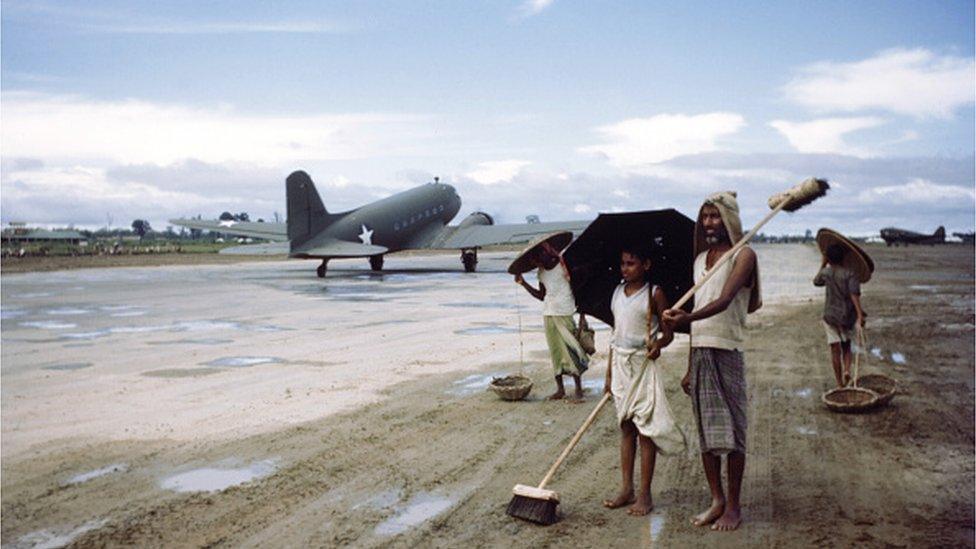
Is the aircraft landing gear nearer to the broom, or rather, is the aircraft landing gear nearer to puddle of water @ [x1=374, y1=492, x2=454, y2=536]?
puddle of water @ [x1=374, y1=492, x2=454, y2=536]

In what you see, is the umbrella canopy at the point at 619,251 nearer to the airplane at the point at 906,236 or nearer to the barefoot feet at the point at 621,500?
the barefoot feet at the point at 621,500

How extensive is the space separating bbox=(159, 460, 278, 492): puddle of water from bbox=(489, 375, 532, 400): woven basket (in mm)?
3301

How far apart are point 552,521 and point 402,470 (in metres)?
1.79

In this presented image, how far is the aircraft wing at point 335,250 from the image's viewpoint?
112 ft

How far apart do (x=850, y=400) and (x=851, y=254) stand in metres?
1.77

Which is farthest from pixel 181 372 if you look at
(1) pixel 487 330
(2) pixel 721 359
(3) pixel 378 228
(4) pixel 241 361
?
(3) pixel 378 228

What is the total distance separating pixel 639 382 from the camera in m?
5.89

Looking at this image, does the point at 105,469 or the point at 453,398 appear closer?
the point at 105,469

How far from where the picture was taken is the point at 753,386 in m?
10.6

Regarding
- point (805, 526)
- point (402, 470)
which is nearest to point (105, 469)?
point (402, 470)

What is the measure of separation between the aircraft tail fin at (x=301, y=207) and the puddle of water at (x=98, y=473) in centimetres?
2828

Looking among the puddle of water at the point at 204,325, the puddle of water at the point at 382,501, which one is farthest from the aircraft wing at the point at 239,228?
the puddle of water at the point at 382,501

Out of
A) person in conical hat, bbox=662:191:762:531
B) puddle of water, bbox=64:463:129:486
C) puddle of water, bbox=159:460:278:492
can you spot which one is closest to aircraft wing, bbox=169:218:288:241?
puddle of water, bbox=64:463:129:486

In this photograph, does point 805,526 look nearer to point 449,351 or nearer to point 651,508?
point 651,508
